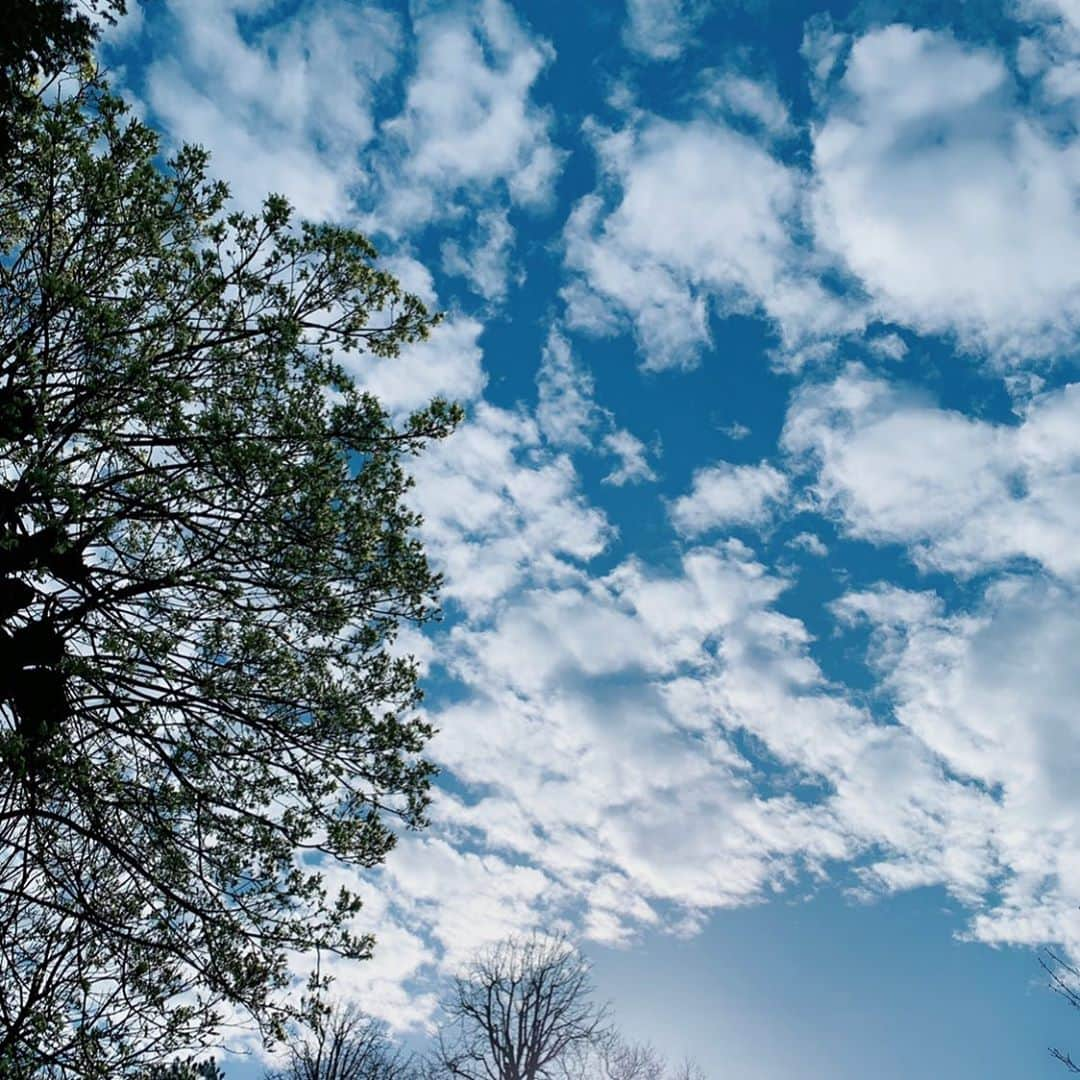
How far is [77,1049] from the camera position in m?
8.30

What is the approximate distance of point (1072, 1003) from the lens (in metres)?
11.1

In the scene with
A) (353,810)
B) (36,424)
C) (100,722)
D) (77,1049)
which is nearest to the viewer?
(36,424)

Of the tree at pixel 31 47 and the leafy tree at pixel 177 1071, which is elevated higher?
the tree at pixel 31 47

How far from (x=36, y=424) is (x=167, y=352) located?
1.92 m

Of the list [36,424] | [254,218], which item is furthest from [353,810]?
[254,218]

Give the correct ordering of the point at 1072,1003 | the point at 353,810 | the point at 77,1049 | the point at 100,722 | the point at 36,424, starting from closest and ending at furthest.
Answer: the point at 36,424
the point at 77,1049
the point at 100,722
the point at 353,810
the point at 1072,1003

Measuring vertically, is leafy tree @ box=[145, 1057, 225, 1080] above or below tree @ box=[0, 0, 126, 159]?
below

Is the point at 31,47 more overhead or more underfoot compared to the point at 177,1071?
more overhead

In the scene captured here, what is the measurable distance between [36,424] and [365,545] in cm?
359

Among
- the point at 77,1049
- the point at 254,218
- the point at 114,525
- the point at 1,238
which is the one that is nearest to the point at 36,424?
the point at 114,525

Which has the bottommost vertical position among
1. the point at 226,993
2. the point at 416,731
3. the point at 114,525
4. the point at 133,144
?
the point at 226,993

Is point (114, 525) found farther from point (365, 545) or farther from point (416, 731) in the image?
point (416, 731)

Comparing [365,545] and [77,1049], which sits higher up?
[365,545]

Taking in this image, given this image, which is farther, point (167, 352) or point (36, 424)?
point (167, 352)
